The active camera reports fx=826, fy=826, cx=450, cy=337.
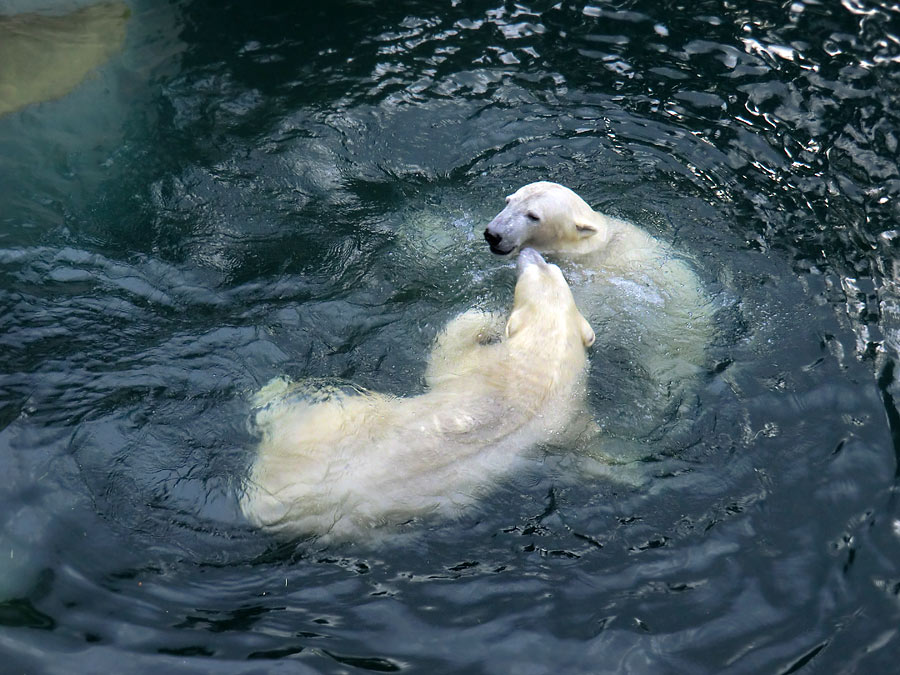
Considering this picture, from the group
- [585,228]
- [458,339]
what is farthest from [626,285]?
[458,339]

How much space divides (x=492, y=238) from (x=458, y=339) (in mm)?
944

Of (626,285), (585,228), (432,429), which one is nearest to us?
(432,429)

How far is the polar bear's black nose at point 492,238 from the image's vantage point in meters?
6.18

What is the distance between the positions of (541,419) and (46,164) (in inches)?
202

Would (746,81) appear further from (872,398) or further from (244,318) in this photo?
(244,318)

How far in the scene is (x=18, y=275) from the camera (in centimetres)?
600

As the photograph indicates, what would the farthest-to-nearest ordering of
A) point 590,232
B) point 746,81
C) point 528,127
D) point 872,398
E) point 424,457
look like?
point 746,81 → point 528,127 → point 590,232 → point 872,398 → point 424,457

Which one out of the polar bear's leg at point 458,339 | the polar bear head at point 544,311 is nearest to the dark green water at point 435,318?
the polar bear's leg at point 458,339

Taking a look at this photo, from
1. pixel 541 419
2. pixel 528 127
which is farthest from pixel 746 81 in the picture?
pixel 541 419

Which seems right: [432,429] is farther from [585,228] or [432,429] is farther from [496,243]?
[585,228]

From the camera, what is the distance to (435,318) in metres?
6.00

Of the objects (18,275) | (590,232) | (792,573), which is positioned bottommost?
(792,573)

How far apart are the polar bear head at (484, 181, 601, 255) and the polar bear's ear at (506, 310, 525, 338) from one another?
0.93 meters

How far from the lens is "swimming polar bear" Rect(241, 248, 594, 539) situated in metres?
4.38
